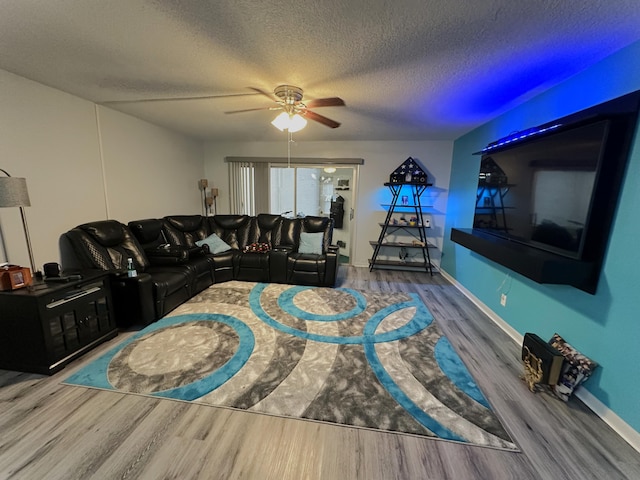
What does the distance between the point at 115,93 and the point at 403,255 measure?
482 centimetres

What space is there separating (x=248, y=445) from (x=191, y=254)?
2.79 metres

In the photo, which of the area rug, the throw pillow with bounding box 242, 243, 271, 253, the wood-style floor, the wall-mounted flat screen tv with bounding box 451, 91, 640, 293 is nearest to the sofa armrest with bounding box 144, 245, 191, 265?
the area rug

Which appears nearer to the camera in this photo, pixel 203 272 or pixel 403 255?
pixel 203 272

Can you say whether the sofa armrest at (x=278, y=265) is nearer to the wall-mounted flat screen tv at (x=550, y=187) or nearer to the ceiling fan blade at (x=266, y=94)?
the ceiling fan blade at (x=266, y=94)

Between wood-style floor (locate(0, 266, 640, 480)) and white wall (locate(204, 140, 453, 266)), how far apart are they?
353 centimetres

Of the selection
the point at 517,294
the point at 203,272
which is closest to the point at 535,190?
the point at 517,294

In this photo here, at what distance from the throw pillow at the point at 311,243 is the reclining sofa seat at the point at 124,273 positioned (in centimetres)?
175


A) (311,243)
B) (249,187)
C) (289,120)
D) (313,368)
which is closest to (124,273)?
(313,368)

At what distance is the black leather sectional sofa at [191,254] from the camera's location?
271 centimetres

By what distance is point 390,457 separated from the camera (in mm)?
1422

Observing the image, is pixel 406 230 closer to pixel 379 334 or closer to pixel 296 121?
pixel 379 334

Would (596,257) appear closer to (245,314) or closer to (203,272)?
(245,314)

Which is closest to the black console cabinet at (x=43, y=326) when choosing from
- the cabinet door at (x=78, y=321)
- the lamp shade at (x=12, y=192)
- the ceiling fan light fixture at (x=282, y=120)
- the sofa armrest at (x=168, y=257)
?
the cabinet door at (x=78, y=321)

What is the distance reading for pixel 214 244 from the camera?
14.1 ft
